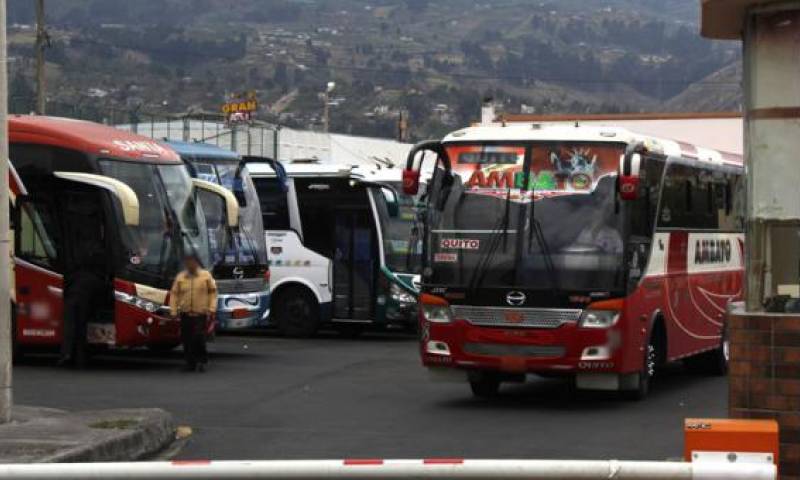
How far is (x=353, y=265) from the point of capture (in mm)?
26078

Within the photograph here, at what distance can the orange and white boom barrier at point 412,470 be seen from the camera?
6672 mm

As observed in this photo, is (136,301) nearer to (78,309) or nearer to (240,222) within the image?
(78,309)

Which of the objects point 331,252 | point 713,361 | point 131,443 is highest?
point 331,252

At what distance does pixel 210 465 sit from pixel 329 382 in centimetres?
1178

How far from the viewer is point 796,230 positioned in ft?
29.1

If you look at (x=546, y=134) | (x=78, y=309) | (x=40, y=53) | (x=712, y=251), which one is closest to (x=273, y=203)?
(x=78, y=309)

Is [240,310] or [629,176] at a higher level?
[629,176]

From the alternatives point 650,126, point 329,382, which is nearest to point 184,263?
point 329,382

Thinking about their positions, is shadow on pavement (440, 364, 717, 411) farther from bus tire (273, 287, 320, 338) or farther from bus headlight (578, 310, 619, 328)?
bus tire (273, 287, 320, 338)

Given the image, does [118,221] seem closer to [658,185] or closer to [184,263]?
[184,263]

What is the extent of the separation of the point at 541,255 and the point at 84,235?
736cm

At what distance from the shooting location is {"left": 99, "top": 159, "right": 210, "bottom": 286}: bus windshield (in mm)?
19719

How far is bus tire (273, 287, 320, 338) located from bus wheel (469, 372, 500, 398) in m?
9.31

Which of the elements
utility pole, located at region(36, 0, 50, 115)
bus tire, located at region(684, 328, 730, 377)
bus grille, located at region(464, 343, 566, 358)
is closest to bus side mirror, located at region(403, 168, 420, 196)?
bus grille, located at region(464, 343, 566, 358)
